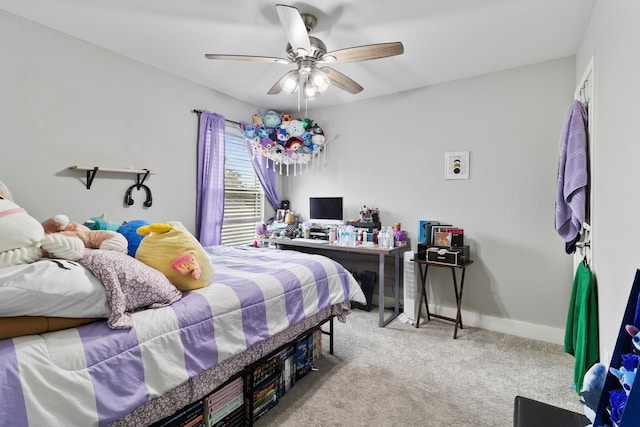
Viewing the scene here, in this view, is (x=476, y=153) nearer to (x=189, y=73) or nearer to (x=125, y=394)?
(x=189, y=73)

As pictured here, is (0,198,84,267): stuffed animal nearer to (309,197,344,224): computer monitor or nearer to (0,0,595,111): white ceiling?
(0,0,595,111): white ceiling

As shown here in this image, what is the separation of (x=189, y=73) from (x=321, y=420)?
3247 millimetres

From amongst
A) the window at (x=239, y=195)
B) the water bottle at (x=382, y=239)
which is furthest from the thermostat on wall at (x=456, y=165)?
the window at (x=239, y=195)

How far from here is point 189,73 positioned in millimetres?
3264

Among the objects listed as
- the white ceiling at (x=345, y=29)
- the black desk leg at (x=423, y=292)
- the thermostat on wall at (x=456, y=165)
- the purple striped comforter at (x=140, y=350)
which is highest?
the white ceiling at (x=345, y=29)

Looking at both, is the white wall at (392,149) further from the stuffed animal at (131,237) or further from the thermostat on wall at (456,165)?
the stuffed animal at (131,237)

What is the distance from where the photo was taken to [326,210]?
4156 millimetres

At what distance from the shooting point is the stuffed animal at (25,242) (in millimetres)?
1088

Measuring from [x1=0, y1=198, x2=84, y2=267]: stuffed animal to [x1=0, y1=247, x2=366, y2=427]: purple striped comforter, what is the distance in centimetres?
28

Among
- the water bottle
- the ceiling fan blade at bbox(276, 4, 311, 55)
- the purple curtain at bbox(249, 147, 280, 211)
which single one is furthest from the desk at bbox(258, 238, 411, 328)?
the ceiling fan blade at bbox(276, 4, 311, 55)

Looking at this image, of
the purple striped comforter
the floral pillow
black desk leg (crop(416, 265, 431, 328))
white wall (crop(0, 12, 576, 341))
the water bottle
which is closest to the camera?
the purple striped comforter

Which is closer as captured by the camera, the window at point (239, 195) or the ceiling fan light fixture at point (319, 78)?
the ceiling fan light fixture at point (319, 78)

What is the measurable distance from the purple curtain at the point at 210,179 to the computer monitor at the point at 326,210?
3.83 ft

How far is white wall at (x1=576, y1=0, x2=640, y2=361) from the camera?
1.29 meters
